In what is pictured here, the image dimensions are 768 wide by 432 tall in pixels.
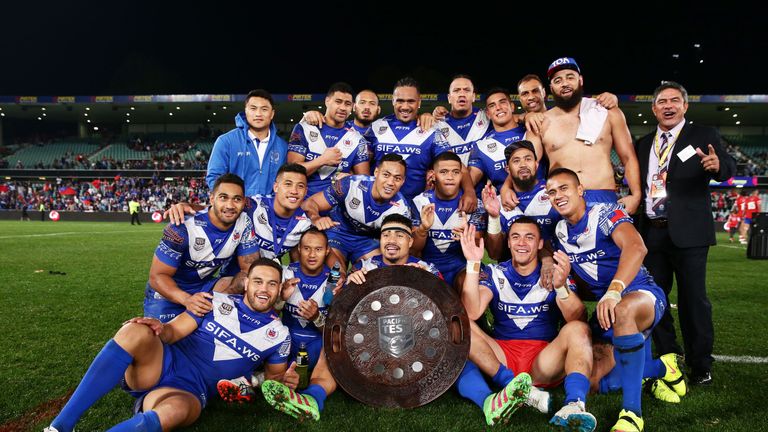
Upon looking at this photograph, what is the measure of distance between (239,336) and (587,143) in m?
3.23

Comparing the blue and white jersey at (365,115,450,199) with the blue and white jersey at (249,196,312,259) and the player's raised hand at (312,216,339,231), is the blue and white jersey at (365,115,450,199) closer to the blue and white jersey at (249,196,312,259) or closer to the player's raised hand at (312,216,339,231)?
the player's raised hand at (312,216,339,231)

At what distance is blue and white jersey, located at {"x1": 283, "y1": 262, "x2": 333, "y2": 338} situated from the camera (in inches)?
163

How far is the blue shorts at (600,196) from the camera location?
4266 millimetres

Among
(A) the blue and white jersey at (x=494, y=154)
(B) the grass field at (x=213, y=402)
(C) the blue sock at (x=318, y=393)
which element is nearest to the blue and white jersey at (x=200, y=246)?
(B) the grass field at (x=213, y=402)

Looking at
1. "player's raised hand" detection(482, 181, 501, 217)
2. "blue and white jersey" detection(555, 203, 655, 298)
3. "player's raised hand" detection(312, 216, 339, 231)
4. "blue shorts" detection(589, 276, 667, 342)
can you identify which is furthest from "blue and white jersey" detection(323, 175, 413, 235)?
"blue shorts" detection(589, 276, 667, 342)

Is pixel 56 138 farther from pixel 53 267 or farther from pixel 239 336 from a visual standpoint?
pixel 239 336

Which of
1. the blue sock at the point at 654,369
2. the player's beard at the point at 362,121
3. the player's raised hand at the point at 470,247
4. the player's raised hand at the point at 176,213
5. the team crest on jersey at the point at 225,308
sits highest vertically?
the player's beard at the point at 362,121

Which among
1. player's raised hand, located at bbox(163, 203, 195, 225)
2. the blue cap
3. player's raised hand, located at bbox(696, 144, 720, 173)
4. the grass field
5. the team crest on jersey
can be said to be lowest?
the grass field

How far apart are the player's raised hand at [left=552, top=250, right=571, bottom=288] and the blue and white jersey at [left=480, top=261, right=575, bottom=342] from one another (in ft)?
0.86

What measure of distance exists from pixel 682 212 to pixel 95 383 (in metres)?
4.33

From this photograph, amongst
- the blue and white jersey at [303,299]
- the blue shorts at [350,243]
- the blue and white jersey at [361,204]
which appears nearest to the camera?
the blue and white jersey at [303,299]

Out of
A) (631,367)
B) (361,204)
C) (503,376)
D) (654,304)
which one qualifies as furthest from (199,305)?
(654,304)

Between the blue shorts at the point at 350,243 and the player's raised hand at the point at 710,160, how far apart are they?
9.56 feet

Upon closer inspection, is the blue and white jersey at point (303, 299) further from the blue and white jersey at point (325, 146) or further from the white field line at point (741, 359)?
the white field line at point (741, 359)
